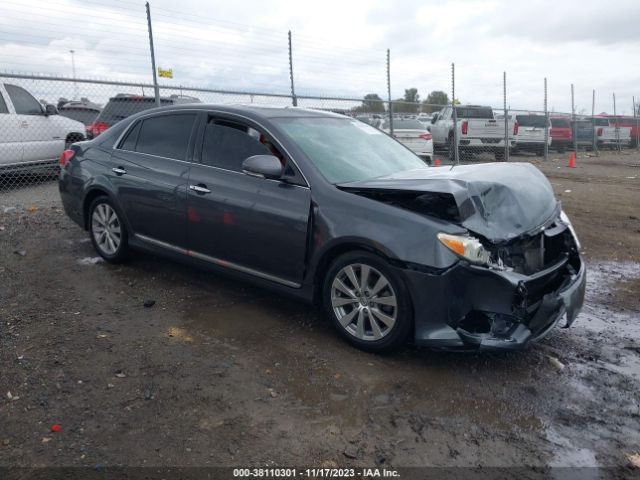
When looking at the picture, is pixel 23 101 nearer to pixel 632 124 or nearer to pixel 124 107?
pixel 124 107

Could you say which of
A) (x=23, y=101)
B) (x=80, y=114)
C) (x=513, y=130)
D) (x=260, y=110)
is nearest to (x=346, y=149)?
(x=260, y=110)

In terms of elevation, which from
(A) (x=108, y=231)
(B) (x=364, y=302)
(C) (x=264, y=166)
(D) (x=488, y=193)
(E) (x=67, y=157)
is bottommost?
(B) (x=364, y=302)

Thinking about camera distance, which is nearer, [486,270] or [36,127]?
[486,270]

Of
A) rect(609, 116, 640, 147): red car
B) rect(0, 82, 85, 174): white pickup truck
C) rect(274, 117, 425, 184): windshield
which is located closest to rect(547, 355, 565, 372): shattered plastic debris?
rect(274, 117, 425, 184): windshield

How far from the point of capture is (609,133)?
2539 cm

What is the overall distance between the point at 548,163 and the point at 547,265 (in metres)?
16.1

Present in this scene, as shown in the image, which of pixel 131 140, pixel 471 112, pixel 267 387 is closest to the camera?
pixel 267 387

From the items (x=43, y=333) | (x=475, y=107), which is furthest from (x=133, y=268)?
(x=475, y=107)

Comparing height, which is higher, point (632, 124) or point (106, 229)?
point (632, 124)

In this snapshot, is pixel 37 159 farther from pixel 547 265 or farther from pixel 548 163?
pixel 548 163

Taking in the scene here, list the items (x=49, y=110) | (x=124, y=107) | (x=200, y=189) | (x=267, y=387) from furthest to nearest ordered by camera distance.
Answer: (x=124, y=107)
(x=49, y=110)
(x=200, y=189)
(x=267, y=387)

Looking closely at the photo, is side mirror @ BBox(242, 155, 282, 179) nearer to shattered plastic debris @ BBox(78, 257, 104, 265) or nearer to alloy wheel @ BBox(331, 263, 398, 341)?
alloy wheel @ BBox(331, 263, 398, 341)

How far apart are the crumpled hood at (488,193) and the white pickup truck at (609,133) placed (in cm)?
2255

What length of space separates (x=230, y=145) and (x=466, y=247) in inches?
86.7
